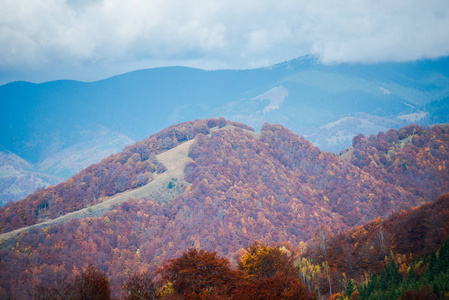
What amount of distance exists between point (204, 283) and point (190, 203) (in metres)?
83.1

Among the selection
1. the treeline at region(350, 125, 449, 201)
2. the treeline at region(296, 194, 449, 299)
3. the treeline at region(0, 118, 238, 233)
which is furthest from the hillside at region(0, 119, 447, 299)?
the treeline at region(296, 194, 449, 299)

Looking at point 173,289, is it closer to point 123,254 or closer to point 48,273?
point 48,273

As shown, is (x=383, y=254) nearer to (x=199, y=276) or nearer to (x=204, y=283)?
(x=204, y=283)

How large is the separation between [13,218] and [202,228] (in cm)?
6039

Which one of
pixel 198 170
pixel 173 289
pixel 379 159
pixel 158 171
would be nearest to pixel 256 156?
pixel 198 170

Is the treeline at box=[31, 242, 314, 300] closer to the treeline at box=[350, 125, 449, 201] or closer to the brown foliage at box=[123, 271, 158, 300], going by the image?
the brown foliage at box=[123, 271, 158, 300]

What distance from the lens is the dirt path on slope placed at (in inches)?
4198

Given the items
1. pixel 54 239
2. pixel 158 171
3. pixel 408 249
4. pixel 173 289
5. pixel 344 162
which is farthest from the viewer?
pixel 344 162

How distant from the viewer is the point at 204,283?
40.7 meters

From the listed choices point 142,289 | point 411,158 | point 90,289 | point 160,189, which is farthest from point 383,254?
point 411,158

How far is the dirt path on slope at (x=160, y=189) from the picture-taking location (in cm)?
10662

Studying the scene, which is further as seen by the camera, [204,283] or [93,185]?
[93,185]

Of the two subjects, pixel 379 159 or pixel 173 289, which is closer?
pixel 173 289

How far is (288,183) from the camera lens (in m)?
155
